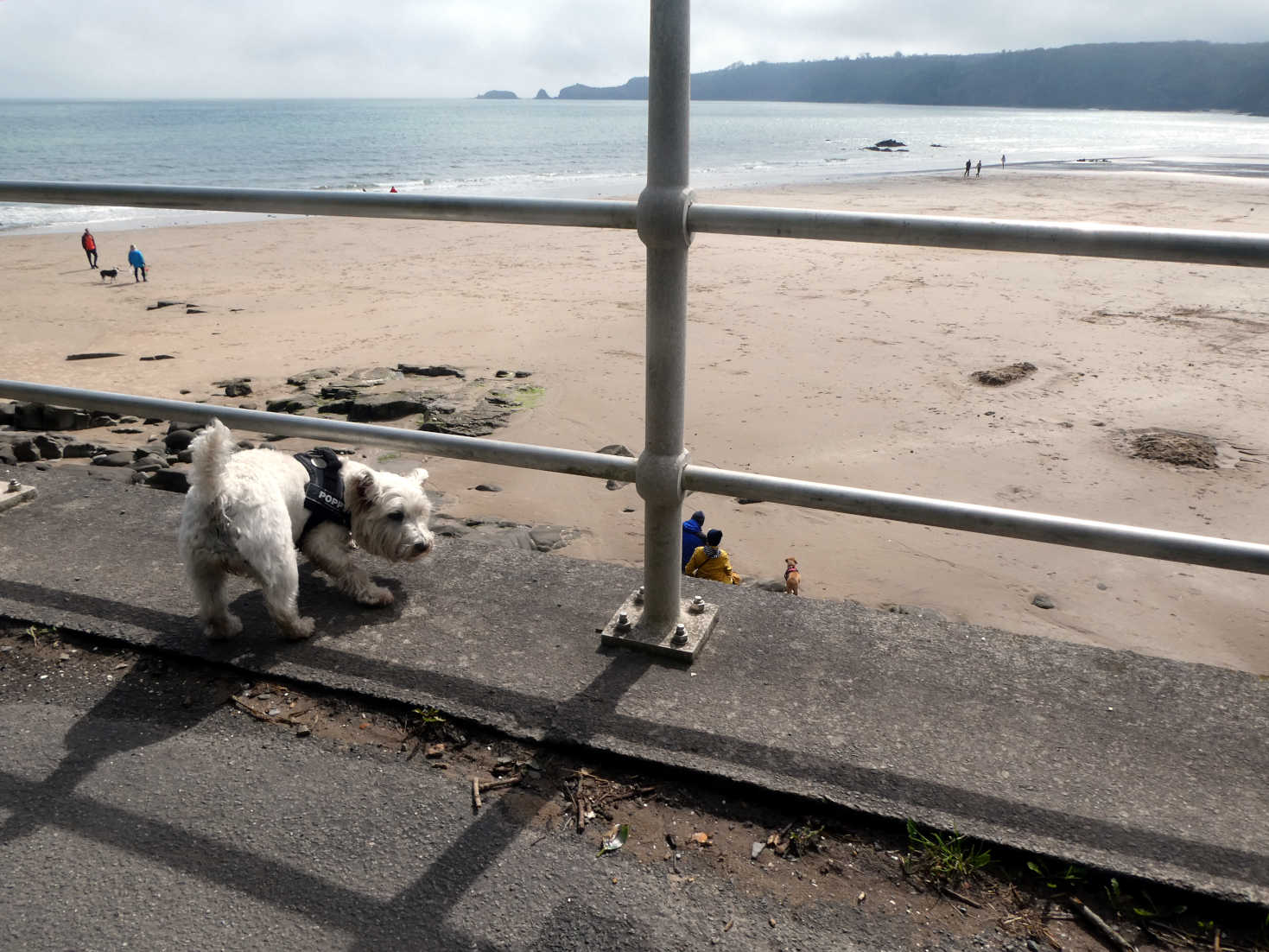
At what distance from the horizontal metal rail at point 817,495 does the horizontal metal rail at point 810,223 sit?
57cm

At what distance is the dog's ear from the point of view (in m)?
3.21

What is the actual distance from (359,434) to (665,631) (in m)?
1.08

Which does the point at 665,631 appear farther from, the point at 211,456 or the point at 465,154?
the point at 465,154

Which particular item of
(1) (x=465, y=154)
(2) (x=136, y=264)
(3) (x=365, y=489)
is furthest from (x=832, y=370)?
(1) (x=465, y=154)

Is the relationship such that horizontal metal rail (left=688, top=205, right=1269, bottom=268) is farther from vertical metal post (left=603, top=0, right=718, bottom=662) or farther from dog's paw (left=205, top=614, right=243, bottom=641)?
dog's paw (left=205, top=614, right=243, bottom=641)

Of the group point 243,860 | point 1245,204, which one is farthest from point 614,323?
Answer: point 1245,204

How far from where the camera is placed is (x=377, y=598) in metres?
2.87

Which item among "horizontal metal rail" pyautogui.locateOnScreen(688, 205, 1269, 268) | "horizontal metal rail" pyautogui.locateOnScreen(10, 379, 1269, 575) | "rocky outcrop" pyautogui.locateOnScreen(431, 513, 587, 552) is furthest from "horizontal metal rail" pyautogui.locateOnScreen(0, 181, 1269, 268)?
"rocky outcrop" pyautogui.locateOnScreen(431, 513, 587, 552)

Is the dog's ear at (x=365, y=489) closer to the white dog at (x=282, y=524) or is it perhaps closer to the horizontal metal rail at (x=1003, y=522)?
the white dog at (x=282, y=524)

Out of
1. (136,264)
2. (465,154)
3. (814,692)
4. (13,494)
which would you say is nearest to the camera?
(814,692)

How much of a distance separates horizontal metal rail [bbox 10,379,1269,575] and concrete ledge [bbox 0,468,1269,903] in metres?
0.46

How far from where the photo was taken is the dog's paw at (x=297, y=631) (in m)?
2.65

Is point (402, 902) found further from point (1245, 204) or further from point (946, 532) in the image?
point (1245, 204)

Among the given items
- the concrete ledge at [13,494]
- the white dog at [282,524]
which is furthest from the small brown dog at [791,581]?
the concrete ledge at [13,494]
